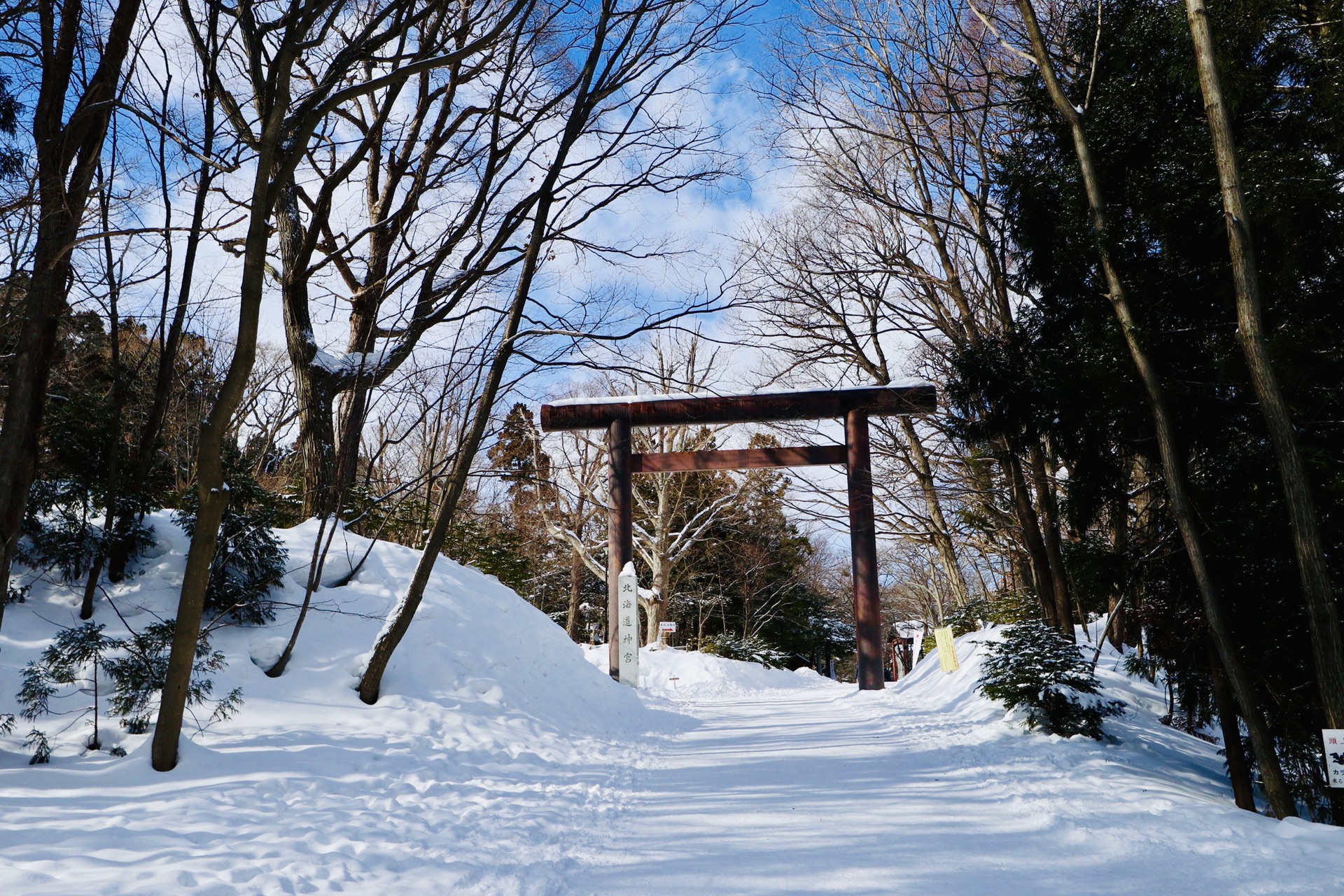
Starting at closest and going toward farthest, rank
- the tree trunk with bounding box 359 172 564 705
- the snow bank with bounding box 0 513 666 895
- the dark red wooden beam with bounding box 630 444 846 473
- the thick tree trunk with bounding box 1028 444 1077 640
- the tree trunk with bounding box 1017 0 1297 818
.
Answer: the snow bank with bounding box 0 513 666 895
the tree trunk with bounding box 1017 0 1297 818
the tree trunk with bounding box 359 172 564 705
the thick tree trunk with bounding box 1028 444 1077 640
the dark red wooden beam with bounding box 630 444 846 473

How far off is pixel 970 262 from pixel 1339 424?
21.7 ft

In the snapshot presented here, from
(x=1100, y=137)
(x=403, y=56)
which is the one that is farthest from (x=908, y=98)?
(x=403, y=56)

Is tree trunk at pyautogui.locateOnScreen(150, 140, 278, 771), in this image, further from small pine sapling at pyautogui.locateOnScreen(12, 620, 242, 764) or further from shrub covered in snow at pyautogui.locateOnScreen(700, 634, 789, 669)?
shrub covered in snow at pyautogui.locateOnScreen(700, 634, 789, 669)

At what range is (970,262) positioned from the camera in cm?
1141

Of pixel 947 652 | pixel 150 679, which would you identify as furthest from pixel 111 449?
pixel 947 652

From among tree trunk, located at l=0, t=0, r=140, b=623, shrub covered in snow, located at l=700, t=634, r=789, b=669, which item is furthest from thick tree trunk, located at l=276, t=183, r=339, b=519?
shrub covered in snow, located at l=700, t=634, r=789, b=669

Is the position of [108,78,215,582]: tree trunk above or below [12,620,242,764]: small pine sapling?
above

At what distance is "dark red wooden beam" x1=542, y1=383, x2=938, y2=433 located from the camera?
511 inches

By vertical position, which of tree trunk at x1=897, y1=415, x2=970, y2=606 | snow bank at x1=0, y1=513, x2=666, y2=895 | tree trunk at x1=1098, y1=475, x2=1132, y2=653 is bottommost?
snow bank at x1=0, y1=513, x2=666, y2=895

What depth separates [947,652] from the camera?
1250 centimetres

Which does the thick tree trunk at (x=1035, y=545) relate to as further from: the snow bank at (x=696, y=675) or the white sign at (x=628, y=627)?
the snow bank at (x=696, y=675)

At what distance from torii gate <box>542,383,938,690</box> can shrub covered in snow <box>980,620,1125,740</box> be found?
5.56m

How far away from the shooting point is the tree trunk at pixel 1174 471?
16.7 ft

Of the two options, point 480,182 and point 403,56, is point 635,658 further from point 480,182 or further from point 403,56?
point 403,56
